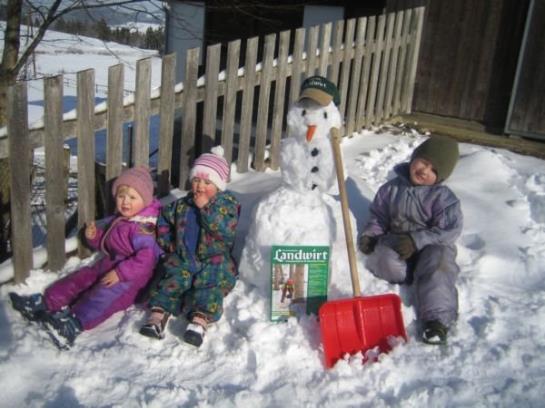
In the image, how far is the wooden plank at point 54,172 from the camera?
3.07 meters

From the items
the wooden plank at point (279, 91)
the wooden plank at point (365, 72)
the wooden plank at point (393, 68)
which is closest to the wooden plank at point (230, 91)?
the wooden plank at point (279, 91)

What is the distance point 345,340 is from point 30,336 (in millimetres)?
1545

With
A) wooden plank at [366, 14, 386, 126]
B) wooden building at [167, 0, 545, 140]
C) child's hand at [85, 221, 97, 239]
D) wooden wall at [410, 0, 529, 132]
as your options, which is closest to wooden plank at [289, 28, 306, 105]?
wooden plank at [366, 14, 386, 126]

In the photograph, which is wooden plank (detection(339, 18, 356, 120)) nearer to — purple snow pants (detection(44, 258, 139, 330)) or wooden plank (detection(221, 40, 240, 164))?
wooden plank (detection(221, 40, 240, 164))

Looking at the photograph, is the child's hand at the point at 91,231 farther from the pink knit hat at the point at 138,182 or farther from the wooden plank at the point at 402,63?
the wooden plank at the point at 402,63

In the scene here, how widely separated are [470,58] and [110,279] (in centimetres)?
588

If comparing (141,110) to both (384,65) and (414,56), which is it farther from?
(414,56)

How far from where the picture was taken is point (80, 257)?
3557mm

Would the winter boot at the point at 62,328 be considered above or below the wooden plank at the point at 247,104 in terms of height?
below

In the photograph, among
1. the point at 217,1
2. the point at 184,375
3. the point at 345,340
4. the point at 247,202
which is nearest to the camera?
the point at 184,375

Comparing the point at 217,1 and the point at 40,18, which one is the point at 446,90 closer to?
the point at 217,1

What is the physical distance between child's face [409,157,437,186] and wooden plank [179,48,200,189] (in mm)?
1692

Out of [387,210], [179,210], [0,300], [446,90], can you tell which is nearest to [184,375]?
[179,210]

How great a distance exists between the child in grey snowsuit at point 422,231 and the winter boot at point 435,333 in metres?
0.09
